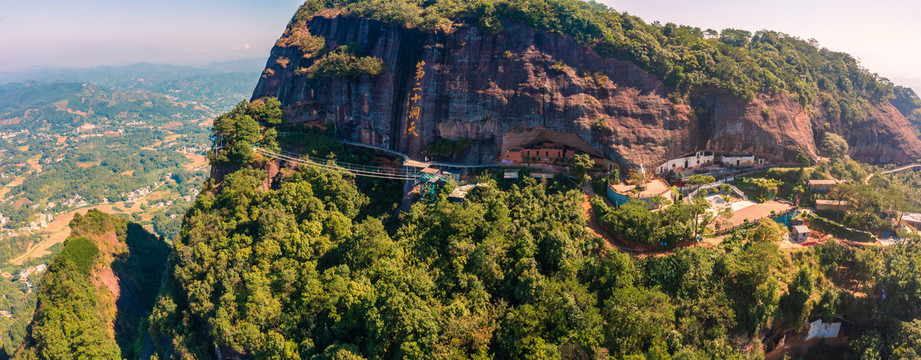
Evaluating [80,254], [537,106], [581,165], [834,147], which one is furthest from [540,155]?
[80,254]

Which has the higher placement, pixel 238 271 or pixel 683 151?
pixel 683 151

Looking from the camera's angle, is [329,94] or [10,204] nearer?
[329,94]

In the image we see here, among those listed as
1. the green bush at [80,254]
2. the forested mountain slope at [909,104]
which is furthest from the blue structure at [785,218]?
the green bush at [80,254]

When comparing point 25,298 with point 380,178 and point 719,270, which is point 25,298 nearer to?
point 380,178

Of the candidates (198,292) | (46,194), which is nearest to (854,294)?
(198,292)

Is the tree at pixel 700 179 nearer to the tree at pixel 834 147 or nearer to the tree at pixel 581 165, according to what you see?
the tree at pixel 581 165

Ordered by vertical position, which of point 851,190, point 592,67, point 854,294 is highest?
point 592,67

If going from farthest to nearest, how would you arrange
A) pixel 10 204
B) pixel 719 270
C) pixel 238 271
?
1. pixel 10 204
2. pixel 238 271
3. pixel 719 270
